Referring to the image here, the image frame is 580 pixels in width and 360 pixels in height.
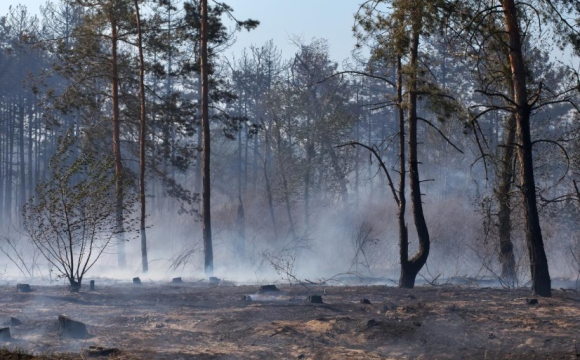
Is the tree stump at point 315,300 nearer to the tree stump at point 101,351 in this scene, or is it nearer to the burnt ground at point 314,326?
the burnt ground at point 314,326

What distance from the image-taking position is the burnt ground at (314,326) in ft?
31.8

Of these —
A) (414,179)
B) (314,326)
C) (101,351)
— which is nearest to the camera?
(101,351)

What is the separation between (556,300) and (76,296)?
30.8 feet

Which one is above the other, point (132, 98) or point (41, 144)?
point (41, 144)

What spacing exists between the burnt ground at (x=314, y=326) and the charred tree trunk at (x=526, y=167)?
1.45 ft

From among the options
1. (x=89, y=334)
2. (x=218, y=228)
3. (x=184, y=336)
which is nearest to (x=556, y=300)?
(x=184, y=336)

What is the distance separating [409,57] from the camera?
15969 mm

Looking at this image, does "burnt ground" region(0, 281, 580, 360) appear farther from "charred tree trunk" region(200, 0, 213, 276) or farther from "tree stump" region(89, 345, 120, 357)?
"charred tree trunk" region(200, 0, 213, 276)

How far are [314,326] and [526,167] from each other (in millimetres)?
5196

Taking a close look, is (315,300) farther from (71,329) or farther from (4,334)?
(4,334)

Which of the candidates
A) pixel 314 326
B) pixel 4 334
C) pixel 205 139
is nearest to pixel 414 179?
pixel 314 326

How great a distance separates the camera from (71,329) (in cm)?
1068

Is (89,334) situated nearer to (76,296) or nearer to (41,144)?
(76,296)

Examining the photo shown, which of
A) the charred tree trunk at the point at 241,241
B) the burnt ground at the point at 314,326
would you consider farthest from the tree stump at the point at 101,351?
the charred tree trunk at the point at 241,241
